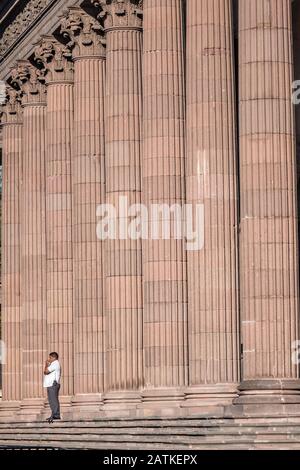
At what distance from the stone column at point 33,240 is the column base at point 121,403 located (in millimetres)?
14745

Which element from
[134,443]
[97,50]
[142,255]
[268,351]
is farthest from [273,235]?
Answer: [97,50]

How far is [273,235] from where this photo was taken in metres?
59.2

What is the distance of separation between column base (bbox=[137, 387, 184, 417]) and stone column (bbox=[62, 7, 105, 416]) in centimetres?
914

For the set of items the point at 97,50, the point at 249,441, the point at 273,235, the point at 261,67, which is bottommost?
the point at 249,441

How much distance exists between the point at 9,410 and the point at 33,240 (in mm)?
9136

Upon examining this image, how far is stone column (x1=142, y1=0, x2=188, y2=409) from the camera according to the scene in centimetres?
6825

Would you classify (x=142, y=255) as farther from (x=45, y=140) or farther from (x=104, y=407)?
(x=45, y=140)

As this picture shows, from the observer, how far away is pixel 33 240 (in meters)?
→ 90.9

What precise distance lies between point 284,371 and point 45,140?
110 ft

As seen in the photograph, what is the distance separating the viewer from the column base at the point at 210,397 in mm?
63066

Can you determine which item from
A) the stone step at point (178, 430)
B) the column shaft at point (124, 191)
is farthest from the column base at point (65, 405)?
the column shaft at point (124, 191)

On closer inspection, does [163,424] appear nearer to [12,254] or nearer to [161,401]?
[161,401]

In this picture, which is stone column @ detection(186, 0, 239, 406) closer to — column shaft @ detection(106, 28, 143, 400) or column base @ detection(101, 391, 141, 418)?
column base @ detection(101, 391, 141, 418)

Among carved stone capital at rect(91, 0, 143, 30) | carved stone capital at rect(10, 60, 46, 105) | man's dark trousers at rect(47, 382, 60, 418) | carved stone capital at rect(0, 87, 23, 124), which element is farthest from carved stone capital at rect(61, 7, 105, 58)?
man's dark trousers at rect(47, 382, 60, 418)
